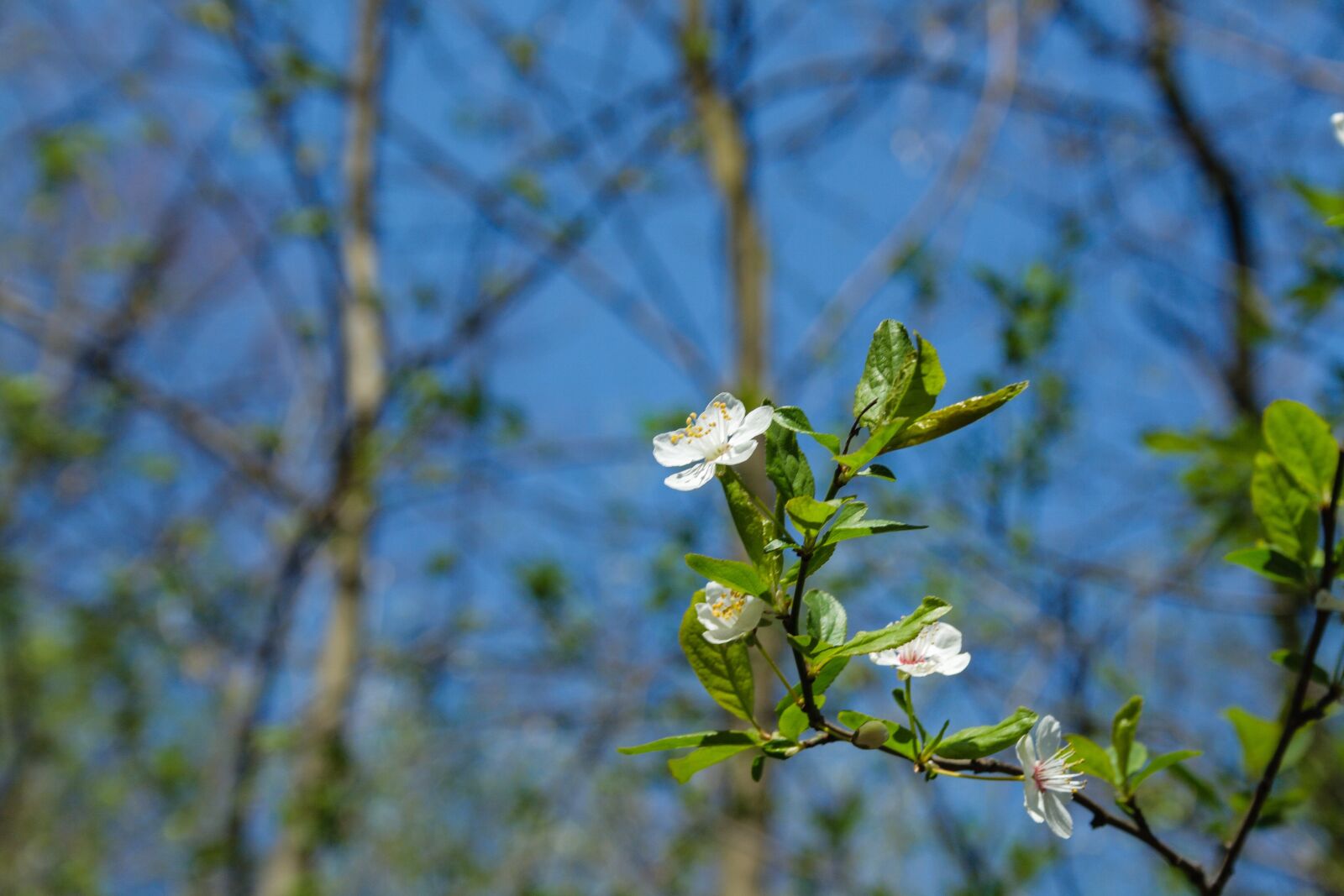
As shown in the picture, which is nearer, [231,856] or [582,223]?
[231,856]

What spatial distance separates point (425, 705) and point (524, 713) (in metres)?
0.76

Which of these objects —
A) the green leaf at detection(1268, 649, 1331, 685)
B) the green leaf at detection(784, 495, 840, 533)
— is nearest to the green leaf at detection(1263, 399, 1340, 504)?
the green leaf at detection(1268, 649, 1331, 685)

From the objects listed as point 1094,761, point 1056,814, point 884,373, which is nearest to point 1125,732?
point 1094,761

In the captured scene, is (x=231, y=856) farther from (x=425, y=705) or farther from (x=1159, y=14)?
(x=1159, y=14)

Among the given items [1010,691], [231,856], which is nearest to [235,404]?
[231,856]

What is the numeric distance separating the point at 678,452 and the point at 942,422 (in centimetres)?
19

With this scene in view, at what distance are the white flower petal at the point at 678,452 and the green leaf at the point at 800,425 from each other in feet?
0.26

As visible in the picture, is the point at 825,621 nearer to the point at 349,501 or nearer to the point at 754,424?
the point at 754,424

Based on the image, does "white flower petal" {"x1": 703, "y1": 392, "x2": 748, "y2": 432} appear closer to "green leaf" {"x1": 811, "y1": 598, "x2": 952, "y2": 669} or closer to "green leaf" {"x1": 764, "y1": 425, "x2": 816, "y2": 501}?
"green leaf" {"x1": 764, "y1": 425, "x2": 816, "y2": 501}

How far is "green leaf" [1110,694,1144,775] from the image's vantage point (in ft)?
2.50

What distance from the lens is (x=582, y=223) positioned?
315cm

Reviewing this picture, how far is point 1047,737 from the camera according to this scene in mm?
691

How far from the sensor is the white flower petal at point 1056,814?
2.11 ft

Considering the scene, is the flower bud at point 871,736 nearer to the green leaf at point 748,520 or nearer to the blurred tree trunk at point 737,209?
the green leaf at point 748,520
